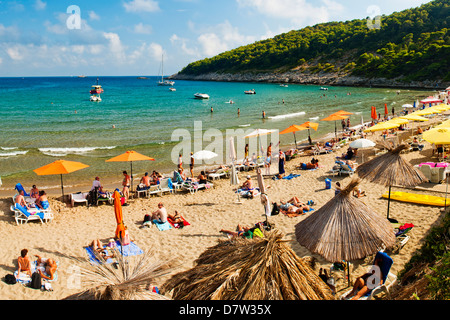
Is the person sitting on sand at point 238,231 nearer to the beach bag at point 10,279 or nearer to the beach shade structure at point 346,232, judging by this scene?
the beach shade structure at point 346,232

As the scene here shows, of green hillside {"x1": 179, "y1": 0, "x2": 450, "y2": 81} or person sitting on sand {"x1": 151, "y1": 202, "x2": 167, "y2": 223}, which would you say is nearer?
person sitting on sand {"x1": 151, "y1": 202, "x2": 167, "y2": 223}

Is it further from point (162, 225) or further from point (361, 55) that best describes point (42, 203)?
point (361, 55)

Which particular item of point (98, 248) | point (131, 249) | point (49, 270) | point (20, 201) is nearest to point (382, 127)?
point (131, 249)

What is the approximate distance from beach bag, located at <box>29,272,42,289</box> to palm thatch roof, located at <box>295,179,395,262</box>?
17.9 feet

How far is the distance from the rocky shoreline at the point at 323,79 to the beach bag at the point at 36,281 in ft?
246

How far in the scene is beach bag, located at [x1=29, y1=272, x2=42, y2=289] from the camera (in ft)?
23.3

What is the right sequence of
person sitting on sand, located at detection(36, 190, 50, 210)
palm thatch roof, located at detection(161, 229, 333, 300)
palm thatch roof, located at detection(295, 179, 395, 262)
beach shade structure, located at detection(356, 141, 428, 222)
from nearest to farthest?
palm thatch roof, located at detection(161, 229, 333, 300) → palm thatch roof, located at detection(295, 179, 395, 262) → beach shade structure, located at detection(356, 141, 428, 222) → person sitting on sand, located at detection(36, 190, 50, 210)

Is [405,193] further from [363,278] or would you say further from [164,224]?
[164,224]

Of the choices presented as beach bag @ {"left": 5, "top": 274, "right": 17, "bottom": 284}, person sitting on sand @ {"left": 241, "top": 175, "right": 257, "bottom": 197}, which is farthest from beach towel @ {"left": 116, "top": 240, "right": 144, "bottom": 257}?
person sitting on sand @ {"left": 241, "top": 175, "right": 257, "bottom": 197}

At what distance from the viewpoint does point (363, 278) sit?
6.05 metres

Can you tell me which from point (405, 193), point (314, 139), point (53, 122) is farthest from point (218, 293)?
point (53, 122)

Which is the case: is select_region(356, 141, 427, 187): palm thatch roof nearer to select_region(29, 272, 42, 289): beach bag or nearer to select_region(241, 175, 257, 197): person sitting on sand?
select_region(241, 175, 257, 197): person sitting on sand

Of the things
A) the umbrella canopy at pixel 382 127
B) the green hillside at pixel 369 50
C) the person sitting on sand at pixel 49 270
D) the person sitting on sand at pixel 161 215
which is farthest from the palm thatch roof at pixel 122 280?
the green hillside at pixel 369 50

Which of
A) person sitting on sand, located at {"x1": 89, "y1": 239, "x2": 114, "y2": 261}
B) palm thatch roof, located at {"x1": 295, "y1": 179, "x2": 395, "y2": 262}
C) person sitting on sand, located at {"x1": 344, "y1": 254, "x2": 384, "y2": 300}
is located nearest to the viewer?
person sitting on sand, located at {"x1": 344, "y1": 254, "x2": 384, "y2": 300}
